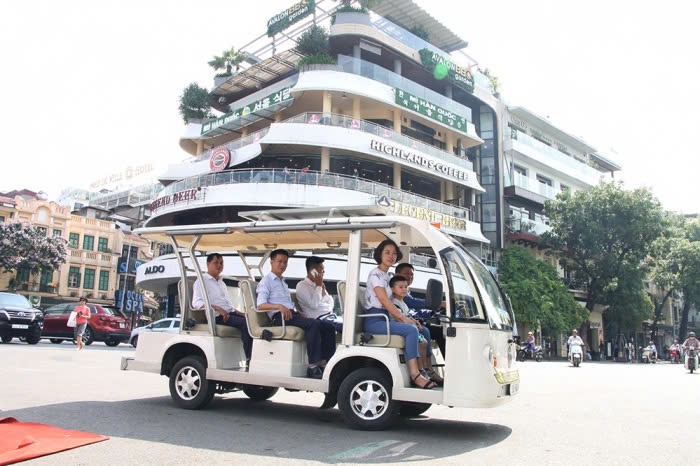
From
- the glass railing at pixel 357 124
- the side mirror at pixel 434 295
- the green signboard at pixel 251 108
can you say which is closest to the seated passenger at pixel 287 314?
the side mirror at pixel 434 295

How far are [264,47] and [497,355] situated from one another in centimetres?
3607

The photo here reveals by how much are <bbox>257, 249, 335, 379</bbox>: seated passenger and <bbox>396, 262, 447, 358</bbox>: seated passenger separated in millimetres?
1085

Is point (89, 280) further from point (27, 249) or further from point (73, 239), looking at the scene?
point (27, 249)

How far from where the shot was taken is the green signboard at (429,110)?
3222 centimetres

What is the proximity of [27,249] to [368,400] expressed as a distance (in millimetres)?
46683

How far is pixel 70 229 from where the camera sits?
51.5m

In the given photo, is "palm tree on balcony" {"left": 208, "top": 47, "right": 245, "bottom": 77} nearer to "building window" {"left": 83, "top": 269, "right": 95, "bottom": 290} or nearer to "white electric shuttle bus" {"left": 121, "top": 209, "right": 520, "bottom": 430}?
"building window" {"left": 83, "top": 269, "right": 95, "bottom": 290}

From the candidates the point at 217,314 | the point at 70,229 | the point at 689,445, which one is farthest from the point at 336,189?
the point at 70,229

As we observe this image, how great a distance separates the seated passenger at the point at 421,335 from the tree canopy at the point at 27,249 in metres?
45.7

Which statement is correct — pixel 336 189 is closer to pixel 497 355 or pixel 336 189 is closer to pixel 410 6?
pixel 410 6

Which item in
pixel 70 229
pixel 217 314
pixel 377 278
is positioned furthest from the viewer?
pixel 70 229

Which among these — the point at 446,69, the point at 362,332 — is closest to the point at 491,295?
the point at 362,332

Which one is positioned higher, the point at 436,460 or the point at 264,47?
the point at 264,47

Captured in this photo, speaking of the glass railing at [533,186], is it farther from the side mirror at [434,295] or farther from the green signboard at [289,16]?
the side mirror at [434,295]
